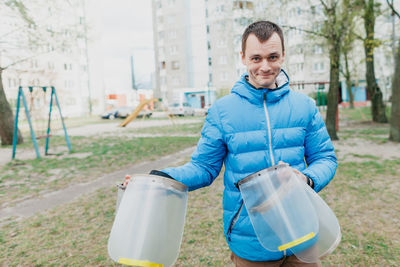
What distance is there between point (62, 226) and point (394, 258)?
3606mm

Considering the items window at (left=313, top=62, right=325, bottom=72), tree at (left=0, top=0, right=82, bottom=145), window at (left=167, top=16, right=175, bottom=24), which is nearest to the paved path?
tree at (left=0, top=0, right=82, bottom=145)

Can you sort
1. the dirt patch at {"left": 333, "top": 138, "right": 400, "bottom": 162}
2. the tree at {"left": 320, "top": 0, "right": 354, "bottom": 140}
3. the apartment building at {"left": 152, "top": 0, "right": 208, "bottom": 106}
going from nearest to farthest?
the dirt patch at {"left": 333, "top": 138, "right": 400, "bottom": 162}, the tree at {"left": 320, "top": 0, "right": 354, "bottom": 140}, the apartment building at {"left": 152, "top": 0, "right": 208, "bottom": 106}

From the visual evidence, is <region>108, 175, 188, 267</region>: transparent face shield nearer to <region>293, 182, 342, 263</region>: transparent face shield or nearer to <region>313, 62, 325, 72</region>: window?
<region>293, 182, 342, 263</region>: transparent face shield

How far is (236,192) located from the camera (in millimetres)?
1522

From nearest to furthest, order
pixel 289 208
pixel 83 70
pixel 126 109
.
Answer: pixel 289 208
pixel 126 109
pixel 83 70

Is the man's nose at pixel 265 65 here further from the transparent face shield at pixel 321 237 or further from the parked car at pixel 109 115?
the parked car at pixel 109 115

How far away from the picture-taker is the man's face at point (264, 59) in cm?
149

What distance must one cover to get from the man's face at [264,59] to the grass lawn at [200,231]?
202 centimetres

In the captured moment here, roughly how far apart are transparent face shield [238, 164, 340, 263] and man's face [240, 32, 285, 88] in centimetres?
48

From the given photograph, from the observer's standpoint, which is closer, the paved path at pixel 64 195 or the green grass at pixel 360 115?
the paved path at pixel 64 195

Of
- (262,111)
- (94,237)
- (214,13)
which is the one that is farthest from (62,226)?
(214,13)

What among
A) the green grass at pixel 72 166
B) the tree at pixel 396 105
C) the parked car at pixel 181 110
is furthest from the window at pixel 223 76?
the tree at pixel 396 105

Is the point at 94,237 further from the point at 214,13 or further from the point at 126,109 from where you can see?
the point at 126,109

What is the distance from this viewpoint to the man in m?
1.50
